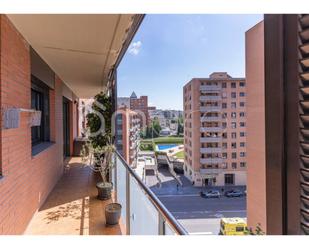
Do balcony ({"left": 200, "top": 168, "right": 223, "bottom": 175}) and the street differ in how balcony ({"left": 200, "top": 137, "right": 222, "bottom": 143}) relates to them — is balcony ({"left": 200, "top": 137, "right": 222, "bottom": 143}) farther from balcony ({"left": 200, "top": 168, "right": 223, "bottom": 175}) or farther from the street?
the street

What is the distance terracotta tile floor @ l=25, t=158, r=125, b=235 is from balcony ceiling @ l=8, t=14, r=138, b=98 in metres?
2.31

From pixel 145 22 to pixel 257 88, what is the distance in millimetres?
1814

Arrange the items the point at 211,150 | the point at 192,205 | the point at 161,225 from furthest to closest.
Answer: the point at 192,205 < the point at 211,150 < the point at 161,225

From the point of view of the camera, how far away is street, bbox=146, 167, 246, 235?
1.36m

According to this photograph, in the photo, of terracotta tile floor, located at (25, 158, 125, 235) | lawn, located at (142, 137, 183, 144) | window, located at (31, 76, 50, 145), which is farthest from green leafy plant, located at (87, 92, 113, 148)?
lawn, located at (142, 137, 183, 144)

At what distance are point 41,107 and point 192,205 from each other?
3.61 metres

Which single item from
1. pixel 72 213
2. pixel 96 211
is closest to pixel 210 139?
pixel 96 211

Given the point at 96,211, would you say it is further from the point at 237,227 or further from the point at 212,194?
the point at 237,227

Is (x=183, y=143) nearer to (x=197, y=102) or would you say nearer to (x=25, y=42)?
(x=197, y=102)

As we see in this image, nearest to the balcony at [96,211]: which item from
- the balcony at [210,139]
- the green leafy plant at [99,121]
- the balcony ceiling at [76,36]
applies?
the balcony at [210,139]

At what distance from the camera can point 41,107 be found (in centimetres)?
434

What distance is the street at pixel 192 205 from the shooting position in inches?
53.5

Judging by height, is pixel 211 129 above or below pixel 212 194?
above

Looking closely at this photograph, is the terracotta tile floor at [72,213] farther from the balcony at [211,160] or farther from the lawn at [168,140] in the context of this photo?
the balcony at [211,160]
